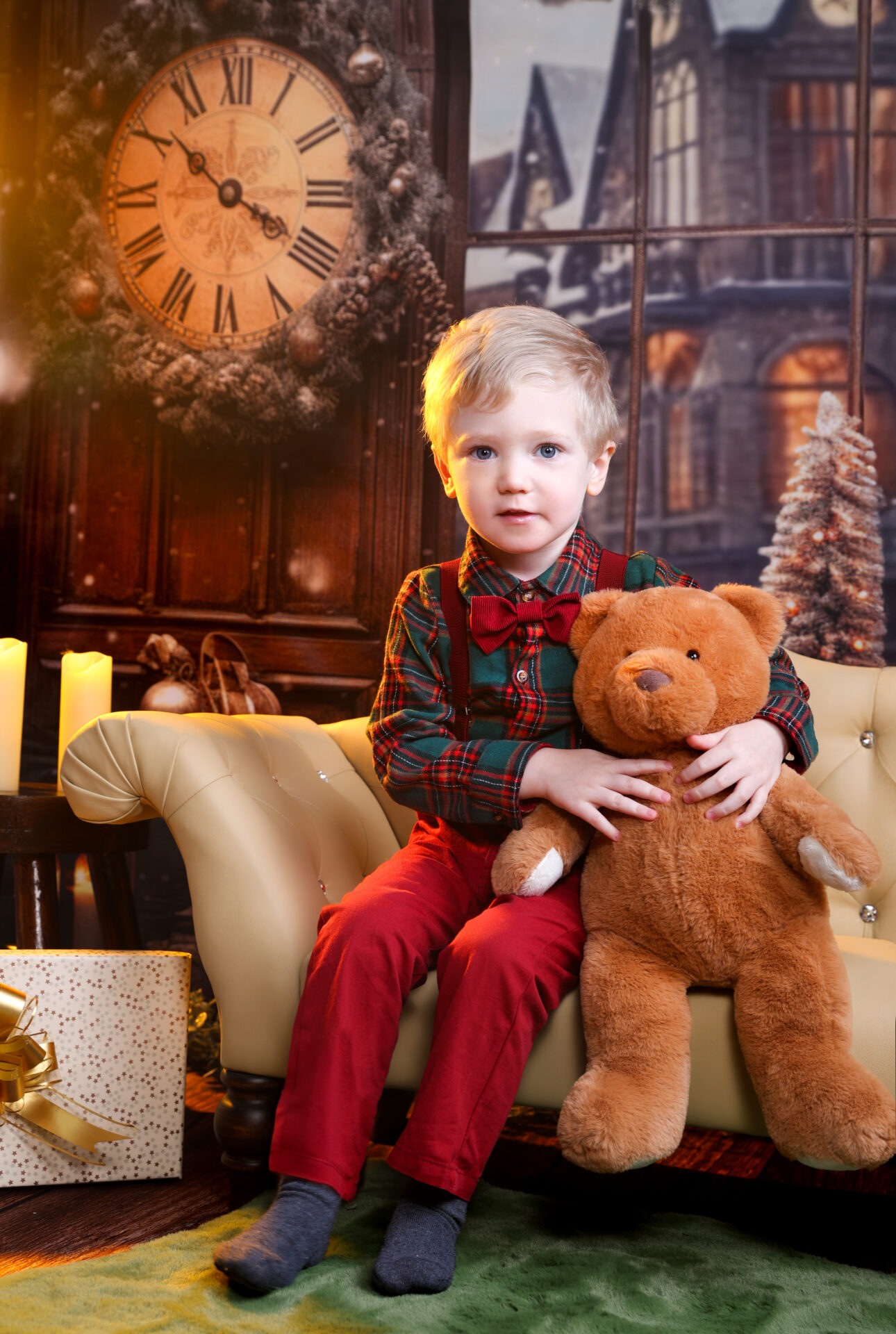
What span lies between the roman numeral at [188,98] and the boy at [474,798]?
1.52 meters

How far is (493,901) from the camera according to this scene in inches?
45.9

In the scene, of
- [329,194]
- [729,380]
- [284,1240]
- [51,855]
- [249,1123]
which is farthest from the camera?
[329,194]

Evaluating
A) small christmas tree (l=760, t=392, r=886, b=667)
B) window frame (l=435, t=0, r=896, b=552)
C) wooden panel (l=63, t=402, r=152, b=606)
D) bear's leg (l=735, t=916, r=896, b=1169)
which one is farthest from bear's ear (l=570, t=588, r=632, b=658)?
wooden panel (l=63, t=402, r=152, b=606)

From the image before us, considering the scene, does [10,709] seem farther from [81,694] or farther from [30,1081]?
[30,1081]

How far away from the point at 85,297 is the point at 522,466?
5.42 ft

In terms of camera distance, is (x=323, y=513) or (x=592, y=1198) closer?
(x=592, y=1198)

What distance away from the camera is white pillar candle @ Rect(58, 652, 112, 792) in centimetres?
160

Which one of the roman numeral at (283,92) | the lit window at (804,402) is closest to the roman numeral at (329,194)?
the roman numeral at (283,92)

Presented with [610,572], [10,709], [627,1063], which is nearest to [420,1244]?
[627,1063]

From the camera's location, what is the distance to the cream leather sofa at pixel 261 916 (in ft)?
3.43

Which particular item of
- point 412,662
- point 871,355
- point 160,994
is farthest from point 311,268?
point 160,994

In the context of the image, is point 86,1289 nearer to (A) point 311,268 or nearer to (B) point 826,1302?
(B) point 826,1302

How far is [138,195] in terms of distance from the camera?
2.44m

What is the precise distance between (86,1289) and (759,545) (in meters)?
1.74
